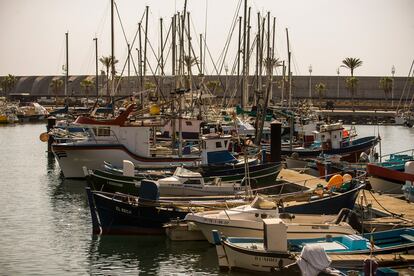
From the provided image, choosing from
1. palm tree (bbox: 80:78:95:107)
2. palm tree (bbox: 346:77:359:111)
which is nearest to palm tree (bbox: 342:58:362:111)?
palm tree (bbox: 346:77:359:111)

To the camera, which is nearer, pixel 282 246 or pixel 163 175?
pixel 282 246

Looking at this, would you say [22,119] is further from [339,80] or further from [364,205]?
[364,205]

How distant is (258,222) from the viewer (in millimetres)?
29750

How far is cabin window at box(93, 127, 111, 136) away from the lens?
52.2 m

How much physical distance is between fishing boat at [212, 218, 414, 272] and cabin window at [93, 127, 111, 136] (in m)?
25.5

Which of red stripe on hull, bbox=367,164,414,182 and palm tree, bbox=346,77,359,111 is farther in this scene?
palm tree, bbox=346,77,359,111

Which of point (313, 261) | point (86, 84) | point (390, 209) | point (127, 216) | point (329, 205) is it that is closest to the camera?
point (313, 261)

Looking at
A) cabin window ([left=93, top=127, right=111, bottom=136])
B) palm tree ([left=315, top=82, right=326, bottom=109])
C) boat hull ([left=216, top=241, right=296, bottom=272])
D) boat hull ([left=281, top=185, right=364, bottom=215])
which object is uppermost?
palm tree ([left=315, top=82, right=326, bottom=109])

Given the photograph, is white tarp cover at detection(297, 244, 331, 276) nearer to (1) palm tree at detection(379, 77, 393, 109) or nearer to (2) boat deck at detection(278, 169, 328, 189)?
(2) boat deck at detection(278, 169, 328, 189)

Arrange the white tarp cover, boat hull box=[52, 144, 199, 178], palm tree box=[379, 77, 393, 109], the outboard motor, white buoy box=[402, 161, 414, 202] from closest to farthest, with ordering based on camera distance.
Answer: the white tarp cover → the outboard motor → white buoy box=[402, 161, 414, 202] → boat hull box=[52, 144, 199, 178] → palm tree box=[379, 77, 393, 109]

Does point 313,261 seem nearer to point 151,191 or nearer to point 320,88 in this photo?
point 151,191

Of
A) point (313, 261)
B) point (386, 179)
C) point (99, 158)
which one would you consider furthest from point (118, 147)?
point (313, 261)

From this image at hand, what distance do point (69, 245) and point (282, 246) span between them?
11317mm

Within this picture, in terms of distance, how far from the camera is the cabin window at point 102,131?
2056 inches
